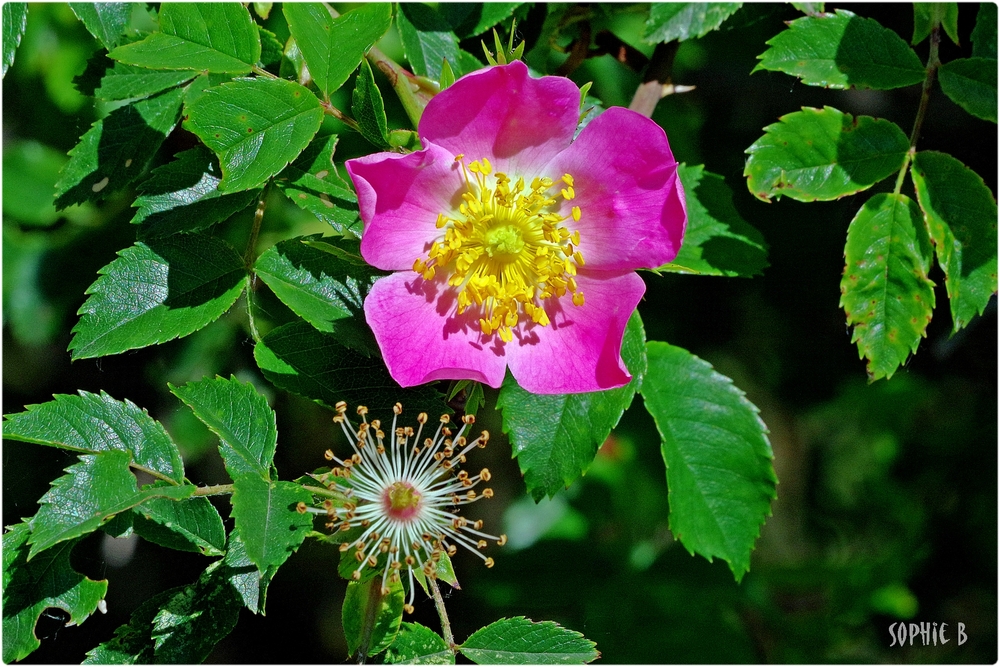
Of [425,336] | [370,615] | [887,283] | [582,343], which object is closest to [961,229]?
[887,283]

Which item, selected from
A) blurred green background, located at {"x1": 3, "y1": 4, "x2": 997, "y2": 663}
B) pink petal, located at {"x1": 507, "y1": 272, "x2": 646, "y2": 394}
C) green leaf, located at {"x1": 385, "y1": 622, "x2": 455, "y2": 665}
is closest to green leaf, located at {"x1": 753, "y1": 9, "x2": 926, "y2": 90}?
blurred green background, located at {"x1": 3, "y1": 4, "x2": 997, "y2": 663}

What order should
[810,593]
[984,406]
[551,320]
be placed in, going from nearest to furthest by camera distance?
[551,320] < [984,406] < [810,593]

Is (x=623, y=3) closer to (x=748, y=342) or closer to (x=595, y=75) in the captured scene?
(x=595, y=75)

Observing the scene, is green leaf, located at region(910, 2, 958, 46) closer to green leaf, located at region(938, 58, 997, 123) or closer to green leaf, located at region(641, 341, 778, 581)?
green leaf, located at region(938, 58, 997, 123)

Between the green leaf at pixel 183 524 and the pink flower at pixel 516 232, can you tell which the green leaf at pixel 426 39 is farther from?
the green leaf at pixel 183 524

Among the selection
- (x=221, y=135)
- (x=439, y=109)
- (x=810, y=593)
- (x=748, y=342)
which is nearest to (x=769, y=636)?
(x=810, y=593)

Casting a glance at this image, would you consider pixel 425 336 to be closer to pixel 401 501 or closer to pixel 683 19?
pixel 401 501

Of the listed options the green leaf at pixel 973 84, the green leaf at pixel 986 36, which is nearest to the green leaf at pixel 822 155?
the green leaf at pixel 973 84
